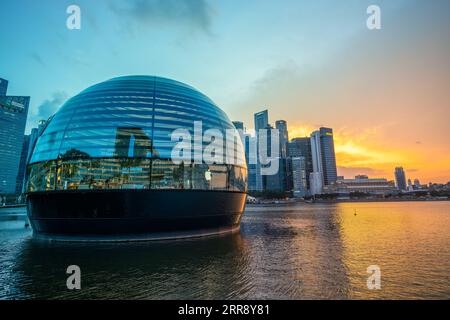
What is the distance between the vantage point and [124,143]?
19281mm

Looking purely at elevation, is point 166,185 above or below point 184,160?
below

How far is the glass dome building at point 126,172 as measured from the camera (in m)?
18.0

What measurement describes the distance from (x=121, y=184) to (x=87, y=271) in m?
8.07

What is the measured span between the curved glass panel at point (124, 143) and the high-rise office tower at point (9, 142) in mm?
213206

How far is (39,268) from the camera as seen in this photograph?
1171 centimetres

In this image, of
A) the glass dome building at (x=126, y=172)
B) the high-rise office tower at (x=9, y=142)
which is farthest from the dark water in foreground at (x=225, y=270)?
the high-rise office tower at (x=9, y=142)

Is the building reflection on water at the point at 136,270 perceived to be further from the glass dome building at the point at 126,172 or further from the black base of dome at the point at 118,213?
the glass dome building at the point at 126,172

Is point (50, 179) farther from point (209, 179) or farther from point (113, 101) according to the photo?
point (209, 179)

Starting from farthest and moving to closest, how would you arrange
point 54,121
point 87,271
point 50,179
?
1. point 54,121
2. point 50,179
3. point 87,271

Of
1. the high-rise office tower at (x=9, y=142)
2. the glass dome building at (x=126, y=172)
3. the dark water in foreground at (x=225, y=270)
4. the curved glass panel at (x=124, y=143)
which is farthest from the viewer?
the high-rise office tower at (x=9, y=142)

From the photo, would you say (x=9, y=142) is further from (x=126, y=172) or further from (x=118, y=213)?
(x=118, y=213)

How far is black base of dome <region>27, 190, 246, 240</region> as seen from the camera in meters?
17.8

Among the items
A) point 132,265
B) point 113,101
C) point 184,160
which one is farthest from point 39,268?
point 113,101

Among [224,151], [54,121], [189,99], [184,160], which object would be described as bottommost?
[184,160]
